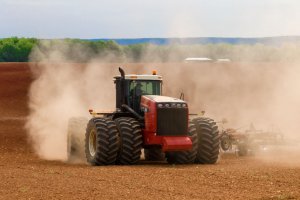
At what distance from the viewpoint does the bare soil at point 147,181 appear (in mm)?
15656

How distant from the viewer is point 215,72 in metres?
52.3

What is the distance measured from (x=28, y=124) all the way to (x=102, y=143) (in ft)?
61.7

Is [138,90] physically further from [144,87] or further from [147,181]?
[147,181]

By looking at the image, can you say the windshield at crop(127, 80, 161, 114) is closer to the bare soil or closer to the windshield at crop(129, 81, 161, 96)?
the windshield at crop(129, 81, 161, 96)

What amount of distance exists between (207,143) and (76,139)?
523cm

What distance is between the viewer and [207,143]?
73.7ft

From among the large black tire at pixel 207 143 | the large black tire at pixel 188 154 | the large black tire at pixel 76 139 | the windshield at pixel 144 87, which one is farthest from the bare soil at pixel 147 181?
the windshield at pixel 144 87

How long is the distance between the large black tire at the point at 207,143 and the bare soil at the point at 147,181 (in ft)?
3.14

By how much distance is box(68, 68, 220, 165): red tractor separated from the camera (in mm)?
21656

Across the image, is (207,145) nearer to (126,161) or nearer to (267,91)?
(126,161)

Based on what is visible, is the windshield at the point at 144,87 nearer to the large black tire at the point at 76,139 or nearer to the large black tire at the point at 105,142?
the large black tire at the point at 105,142

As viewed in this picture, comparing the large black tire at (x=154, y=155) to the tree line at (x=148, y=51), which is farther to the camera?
the tree line at (x=148, y=51)

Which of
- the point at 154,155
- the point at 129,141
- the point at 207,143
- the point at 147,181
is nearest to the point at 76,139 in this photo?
the point at 154,155

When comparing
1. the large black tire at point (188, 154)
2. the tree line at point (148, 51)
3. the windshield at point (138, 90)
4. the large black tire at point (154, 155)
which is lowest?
the large black tire at point (154, 155)
